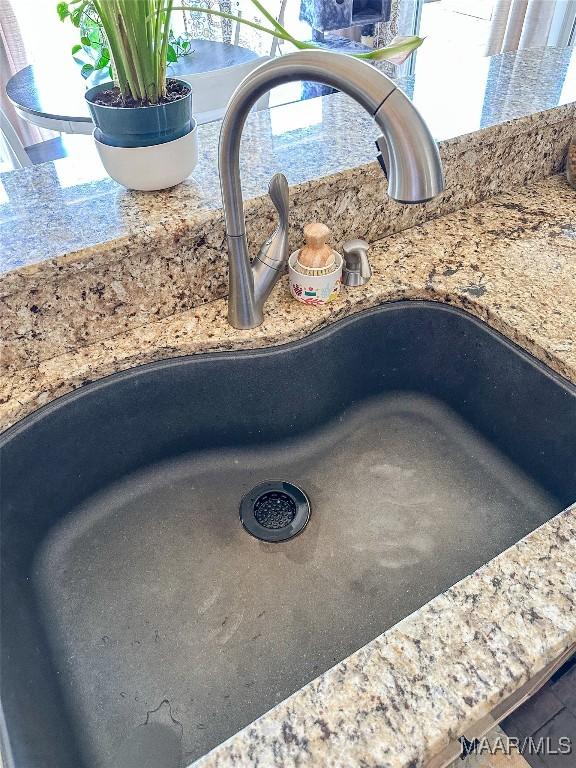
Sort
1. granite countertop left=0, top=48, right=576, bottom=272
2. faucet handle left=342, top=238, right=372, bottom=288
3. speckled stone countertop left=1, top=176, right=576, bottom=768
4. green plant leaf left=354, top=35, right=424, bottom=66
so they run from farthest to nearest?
faucet handle left=342, top=238, right=372, bottom=288 → granite countertop left=0, top=48, right=576, bottom=272 → green plant leaf left=354, top=35, right=424, bottom=66 → speckled stone countertop left=1, top=176, right=576, bottom=768

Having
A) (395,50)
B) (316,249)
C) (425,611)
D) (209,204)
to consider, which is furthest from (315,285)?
(425,611)

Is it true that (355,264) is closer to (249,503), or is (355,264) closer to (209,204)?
(209,204)

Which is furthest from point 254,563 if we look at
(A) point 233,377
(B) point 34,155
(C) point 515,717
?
(B) point 34,155

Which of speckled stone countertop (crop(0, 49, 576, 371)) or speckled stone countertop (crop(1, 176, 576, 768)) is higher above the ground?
speckled stone countertop (crop(0, 49, 576, 371))

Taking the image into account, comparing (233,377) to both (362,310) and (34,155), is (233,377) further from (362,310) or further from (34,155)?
(34,155)

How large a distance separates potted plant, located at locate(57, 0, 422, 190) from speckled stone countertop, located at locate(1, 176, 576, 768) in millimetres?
202

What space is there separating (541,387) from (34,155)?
283cm

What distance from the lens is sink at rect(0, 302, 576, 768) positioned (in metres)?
0.62

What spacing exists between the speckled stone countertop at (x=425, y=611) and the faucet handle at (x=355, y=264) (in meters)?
0.02

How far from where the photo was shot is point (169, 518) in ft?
2.55

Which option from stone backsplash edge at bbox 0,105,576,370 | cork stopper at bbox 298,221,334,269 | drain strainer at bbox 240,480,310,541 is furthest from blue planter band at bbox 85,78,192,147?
drain strainer at bbox 240,480,310,541

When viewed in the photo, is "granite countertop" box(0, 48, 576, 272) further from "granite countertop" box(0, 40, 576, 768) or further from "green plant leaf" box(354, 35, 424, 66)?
"green plant leaf" box(354, 35, 424, 66)

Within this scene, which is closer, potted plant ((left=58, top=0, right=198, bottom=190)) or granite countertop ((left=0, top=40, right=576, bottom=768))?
granite countertop ((left=0, top=40, right=576, bottom=768))

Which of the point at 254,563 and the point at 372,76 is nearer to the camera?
the point at 372,76
